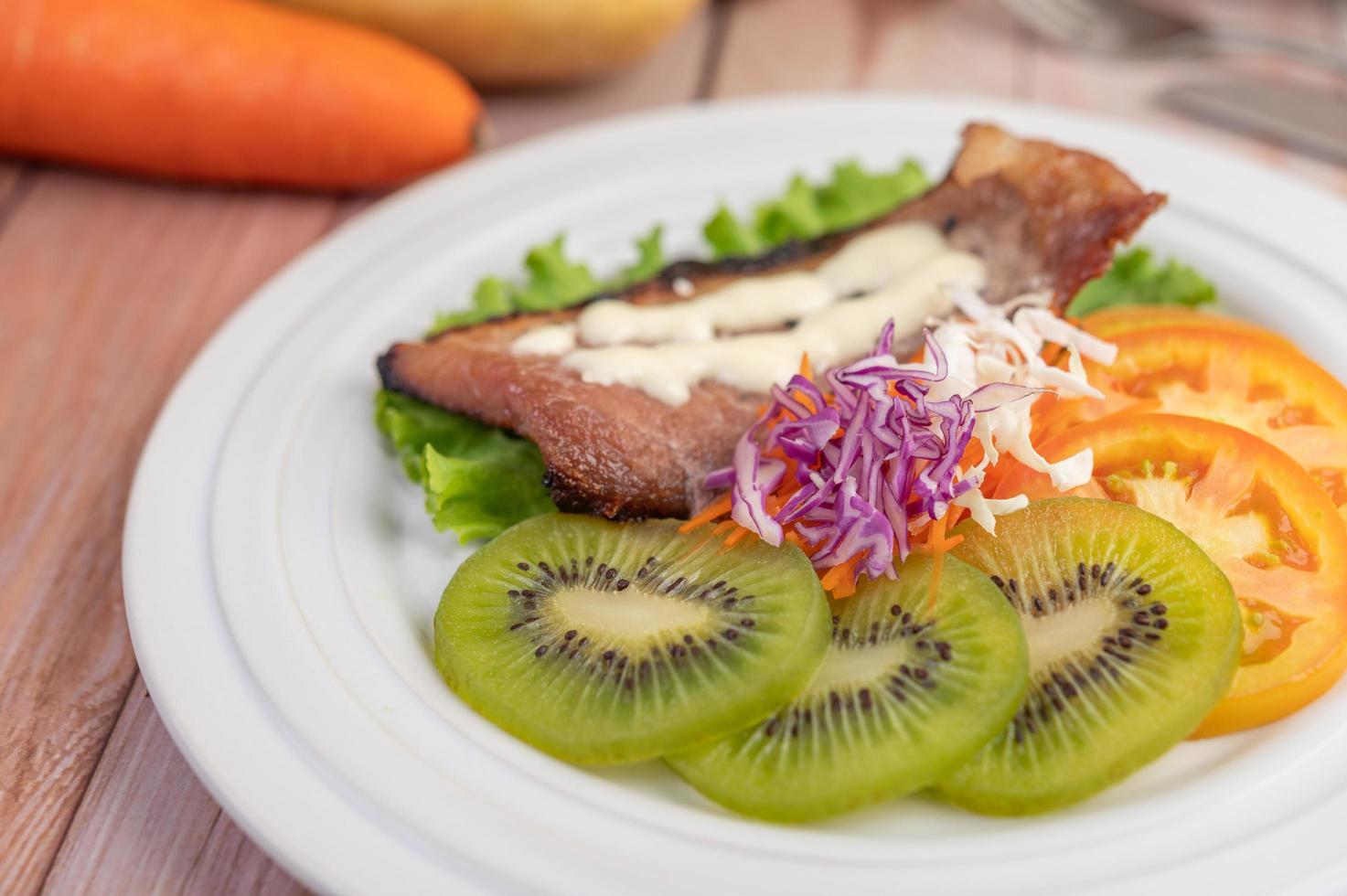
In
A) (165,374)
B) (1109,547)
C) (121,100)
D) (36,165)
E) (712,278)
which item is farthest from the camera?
(36,165)

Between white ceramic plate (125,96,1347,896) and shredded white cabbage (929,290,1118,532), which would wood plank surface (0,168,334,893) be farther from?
shredded white cabbage (929,290,1118,532)

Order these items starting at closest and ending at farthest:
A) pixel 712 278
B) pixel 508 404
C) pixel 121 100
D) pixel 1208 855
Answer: pixel 1208 855 → pixel 508 404 → pixel 712 278 → pixel 121 100

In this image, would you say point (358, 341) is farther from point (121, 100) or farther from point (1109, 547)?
point (1109, 547)

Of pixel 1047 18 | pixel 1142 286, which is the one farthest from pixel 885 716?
pixel 1047 18

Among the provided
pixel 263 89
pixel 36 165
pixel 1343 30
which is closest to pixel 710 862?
pixel 263 89

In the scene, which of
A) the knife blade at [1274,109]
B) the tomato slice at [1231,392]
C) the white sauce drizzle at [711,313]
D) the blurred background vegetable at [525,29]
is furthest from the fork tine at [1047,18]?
A: the tomato slice at [1231,392]

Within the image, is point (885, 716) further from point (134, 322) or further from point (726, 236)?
point (134, 322)

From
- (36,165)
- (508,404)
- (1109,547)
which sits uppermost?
(1109,547)

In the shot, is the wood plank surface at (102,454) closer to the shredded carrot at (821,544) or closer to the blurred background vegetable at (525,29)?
the blurred background vegetable at (525,29)
